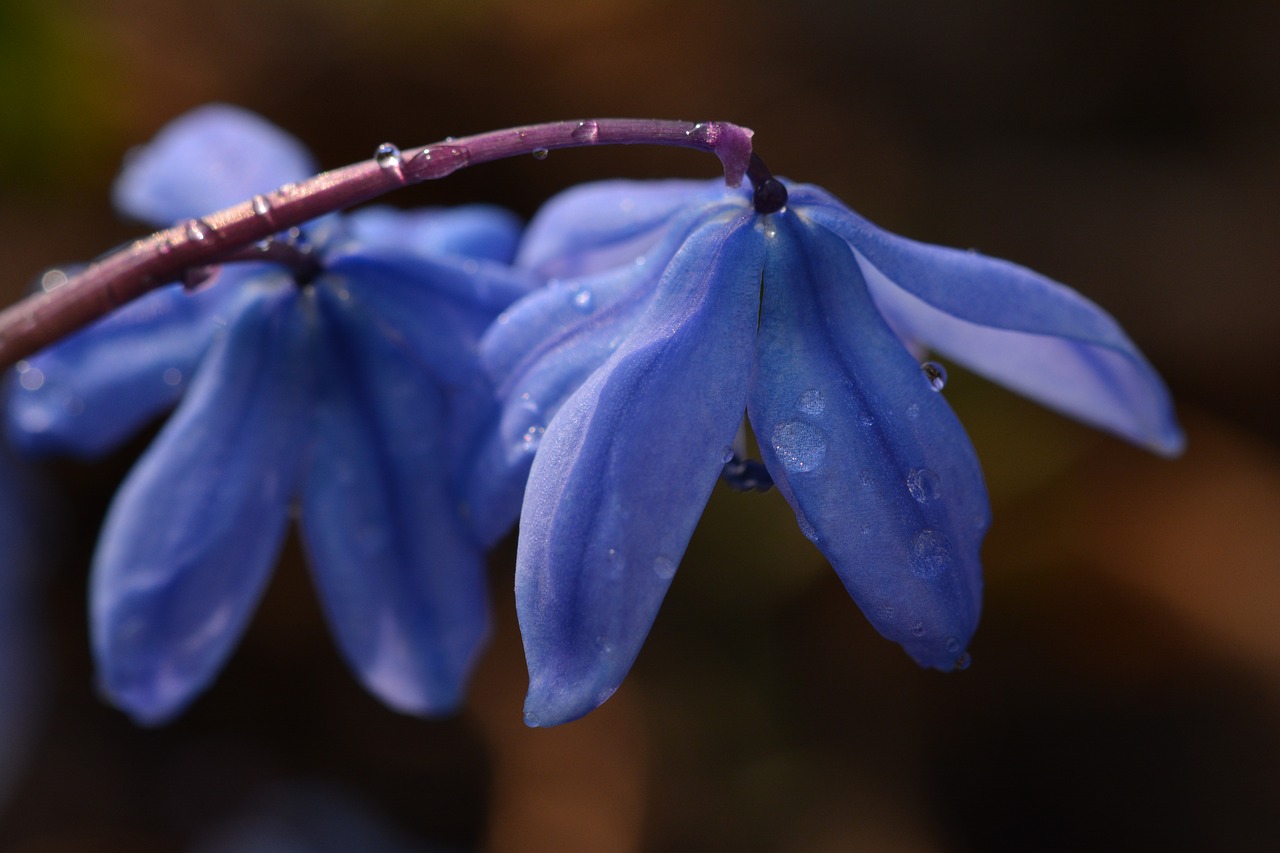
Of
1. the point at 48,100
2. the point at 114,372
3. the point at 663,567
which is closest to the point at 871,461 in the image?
the point at 663,567

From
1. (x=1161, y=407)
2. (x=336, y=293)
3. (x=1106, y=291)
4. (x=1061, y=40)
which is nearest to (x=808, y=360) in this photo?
(x=1161, y=407)

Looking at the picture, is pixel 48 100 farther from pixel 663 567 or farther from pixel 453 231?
pixel 663 567

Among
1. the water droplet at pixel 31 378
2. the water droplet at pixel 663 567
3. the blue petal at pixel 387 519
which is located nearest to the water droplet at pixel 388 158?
the blue petal at pixel 387 519

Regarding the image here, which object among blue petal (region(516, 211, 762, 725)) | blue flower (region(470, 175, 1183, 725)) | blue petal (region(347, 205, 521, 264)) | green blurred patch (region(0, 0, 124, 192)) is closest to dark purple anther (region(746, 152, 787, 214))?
blue flower (region(470, 175, 1183, 725))

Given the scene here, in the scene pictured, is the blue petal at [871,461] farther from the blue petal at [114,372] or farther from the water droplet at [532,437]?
the blue petal at [114,372]

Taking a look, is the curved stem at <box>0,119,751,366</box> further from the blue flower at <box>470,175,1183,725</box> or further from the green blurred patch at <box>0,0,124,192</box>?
the green blurred patch at <box>0,0,124,192</box>

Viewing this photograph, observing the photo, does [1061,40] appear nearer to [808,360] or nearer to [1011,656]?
[1011,656]
